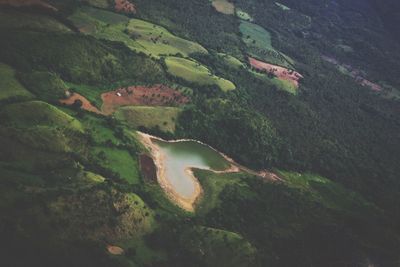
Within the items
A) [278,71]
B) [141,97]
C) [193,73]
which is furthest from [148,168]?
[278,71]

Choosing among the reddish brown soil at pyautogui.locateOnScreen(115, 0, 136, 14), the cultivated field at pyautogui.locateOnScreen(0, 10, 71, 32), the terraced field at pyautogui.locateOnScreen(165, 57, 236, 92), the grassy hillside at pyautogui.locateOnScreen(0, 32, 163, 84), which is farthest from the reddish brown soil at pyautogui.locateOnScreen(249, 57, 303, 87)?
the cultivated field at pyautogui.locateOnScreen(0, 10, 71, 32)

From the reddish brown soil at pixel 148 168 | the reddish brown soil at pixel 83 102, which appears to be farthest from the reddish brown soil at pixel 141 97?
the reddish brown soil at pixel 148 168

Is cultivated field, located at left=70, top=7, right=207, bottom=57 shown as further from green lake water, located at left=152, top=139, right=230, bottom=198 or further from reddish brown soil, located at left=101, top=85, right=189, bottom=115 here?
green lake water, located at left=152, top=139, right=230, bottom=198

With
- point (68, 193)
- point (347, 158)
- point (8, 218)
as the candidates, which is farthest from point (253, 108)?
point (8, 218)

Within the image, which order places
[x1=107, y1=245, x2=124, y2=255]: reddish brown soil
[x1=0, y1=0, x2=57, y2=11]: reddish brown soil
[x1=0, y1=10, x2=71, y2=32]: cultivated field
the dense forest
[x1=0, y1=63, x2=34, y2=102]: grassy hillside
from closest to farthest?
1. [x1=107, y1=245, x2=124, y2=255]: reddish brown soil
2. the dense forest
3. [x1=0, y1=63, x2=34, y2=102]: grassy hillside
4. [x1=0, y1=10, x2=71, y2=32]: cultivated field
5. [x1=0, y1=0, x2=57, y2=11]: reddish brown soil

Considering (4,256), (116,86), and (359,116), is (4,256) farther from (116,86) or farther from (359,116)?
(359,116)

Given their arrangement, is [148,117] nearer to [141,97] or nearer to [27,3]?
[141,97]

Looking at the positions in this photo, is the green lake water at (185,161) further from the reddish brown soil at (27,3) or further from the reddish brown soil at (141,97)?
the reddish brown soil at (27,3)
